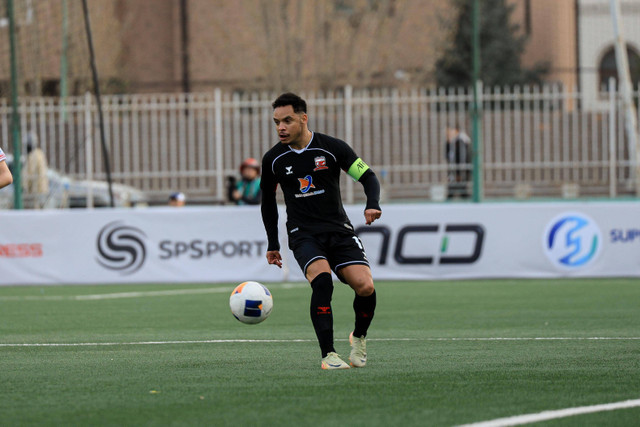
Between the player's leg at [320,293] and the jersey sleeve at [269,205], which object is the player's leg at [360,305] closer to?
the player's leg at [320,293]

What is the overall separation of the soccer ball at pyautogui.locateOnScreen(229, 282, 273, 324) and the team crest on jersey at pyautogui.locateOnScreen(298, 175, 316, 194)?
35.4 inches

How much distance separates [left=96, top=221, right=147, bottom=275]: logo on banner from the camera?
1727 cm

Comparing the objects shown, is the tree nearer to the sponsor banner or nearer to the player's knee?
the sponsor banner

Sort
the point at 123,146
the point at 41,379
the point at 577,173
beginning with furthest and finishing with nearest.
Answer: the point at 123,146 → the point at 577,173 → the point at 41,379

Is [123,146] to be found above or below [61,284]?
above

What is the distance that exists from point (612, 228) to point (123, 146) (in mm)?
11376

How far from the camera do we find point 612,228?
16.7m

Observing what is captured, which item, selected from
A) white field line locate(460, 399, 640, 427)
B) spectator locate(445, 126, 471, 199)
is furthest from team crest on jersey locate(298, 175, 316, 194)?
spectator locate(445, 126, 471, 199)

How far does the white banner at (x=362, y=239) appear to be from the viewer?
55.1 feet

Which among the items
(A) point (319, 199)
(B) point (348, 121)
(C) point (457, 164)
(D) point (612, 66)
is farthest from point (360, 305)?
(D) point (612, 66)

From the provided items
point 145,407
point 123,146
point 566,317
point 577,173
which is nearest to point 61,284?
point 123,146

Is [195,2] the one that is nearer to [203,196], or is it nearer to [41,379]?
[203,196]

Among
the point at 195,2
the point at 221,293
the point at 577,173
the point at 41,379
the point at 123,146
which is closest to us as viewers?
the point at 41,379

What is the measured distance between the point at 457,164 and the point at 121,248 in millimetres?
7136
